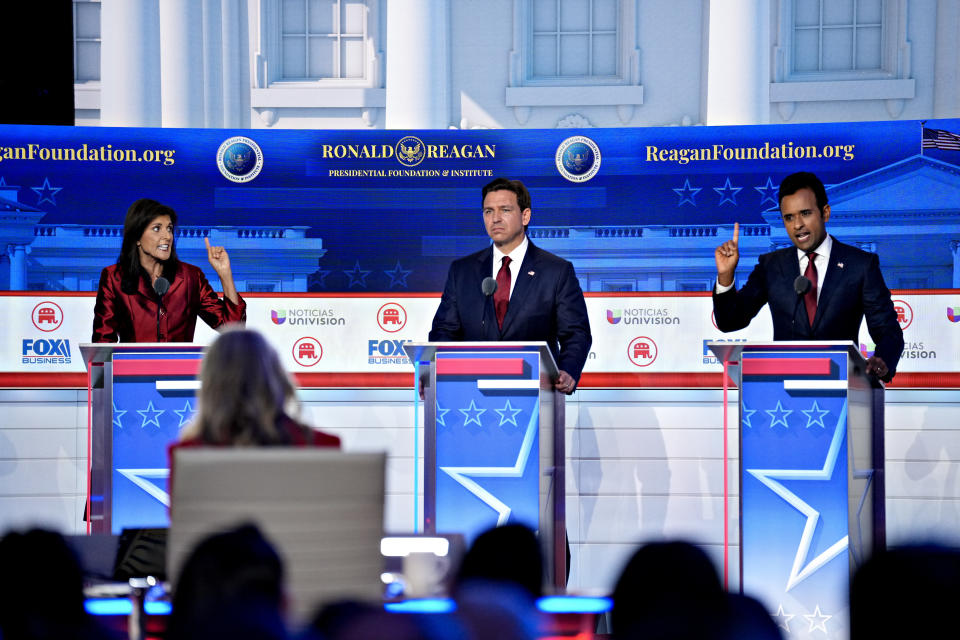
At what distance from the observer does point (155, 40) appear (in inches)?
349

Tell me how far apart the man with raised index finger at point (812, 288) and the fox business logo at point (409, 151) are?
2.28 m

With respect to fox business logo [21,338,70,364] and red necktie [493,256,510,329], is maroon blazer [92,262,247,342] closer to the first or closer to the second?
red necktie [493,256,510,329]

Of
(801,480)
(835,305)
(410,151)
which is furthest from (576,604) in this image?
(410,151)

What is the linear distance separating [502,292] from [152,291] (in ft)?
5.14

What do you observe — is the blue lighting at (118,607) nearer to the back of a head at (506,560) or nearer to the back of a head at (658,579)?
the back of a head at (506,560)

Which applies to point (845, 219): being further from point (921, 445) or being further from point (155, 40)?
point (155, 40)

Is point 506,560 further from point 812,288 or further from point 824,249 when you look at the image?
point 824,249

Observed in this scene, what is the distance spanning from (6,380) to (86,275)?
0.80m

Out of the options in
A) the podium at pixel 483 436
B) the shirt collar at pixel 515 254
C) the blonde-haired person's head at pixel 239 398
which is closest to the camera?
the blonde-haired person's head at pixel 239 398

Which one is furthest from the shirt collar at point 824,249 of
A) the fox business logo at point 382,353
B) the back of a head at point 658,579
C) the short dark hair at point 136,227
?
the back of a head at point 658,579

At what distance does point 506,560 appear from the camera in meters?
1.74

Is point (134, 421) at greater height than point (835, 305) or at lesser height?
lesser

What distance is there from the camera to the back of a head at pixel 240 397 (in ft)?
7.57

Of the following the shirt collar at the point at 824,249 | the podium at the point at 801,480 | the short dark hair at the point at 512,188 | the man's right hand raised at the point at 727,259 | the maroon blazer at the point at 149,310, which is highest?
the short dark hair at the point at 512,188
